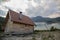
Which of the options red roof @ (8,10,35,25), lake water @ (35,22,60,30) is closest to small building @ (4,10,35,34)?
red roof @ (8,10,35,25)

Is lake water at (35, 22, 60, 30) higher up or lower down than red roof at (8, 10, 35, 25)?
lower down

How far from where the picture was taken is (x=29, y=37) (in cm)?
307

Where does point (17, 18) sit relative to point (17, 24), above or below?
above

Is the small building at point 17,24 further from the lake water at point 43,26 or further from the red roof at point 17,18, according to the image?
the lake water at point 43,26

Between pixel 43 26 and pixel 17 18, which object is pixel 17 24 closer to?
pixel 17 18

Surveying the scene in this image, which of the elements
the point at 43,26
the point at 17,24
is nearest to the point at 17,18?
the point at 17,24

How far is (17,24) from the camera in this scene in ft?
10.1

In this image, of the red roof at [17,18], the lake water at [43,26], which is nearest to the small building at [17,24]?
the red roof at [17,18]

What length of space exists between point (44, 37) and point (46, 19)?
380 mm

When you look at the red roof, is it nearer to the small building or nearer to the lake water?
the small building

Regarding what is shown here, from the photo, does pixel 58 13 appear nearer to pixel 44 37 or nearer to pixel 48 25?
pixel 48 25

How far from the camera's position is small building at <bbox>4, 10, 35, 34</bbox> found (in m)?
3.08

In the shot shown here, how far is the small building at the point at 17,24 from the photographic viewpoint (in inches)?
121

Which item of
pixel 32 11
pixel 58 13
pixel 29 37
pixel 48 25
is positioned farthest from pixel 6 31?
pixel 58 13
